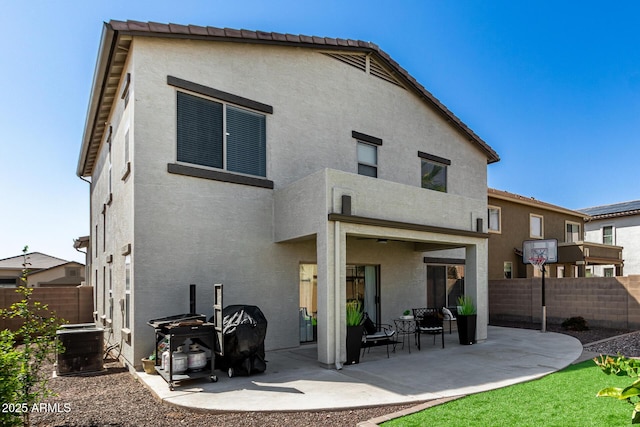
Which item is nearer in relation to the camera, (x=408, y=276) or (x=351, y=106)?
(x=351, y=106)

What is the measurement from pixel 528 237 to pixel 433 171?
1085cm

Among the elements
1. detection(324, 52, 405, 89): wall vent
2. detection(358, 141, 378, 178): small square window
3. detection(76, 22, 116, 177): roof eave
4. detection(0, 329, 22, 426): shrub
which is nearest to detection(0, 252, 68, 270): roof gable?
detection(76, 22, 116, 177): roof eave

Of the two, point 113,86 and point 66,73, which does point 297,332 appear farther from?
point 66,73

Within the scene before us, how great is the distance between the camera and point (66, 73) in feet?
41.2

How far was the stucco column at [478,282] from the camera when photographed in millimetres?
12375

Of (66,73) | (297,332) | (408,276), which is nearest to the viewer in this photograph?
(297,332)

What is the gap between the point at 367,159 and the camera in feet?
45.3

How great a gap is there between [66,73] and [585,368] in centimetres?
1527

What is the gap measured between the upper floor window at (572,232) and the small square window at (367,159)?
60.3 ft

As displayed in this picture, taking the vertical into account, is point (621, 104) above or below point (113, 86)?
above

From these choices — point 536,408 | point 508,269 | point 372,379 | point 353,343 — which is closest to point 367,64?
point 353,343

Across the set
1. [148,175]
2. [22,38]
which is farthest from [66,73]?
[148,175]

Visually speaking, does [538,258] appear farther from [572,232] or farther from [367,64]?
[572,232]

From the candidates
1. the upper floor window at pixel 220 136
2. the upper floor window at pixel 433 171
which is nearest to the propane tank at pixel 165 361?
the upper floor window at pixel 220 136
